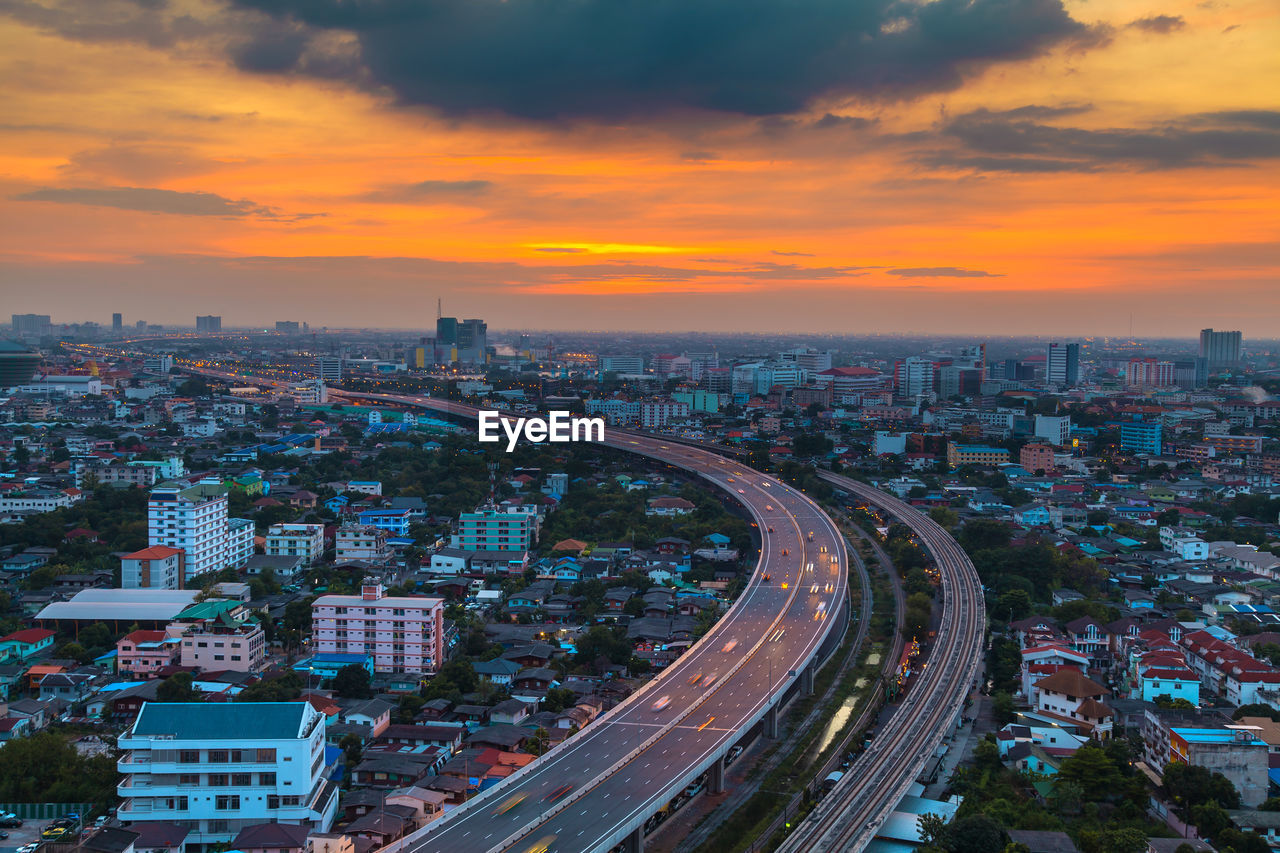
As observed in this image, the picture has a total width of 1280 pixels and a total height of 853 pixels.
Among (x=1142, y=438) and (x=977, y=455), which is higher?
(x=1142, y=438)

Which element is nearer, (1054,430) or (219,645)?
(219,645)

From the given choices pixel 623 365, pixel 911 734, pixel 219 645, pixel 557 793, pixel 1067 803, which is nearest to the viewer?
pixel 557 793

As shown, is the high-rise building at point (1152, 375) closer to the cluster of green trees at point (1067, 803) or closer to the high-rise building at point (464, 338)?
the high-rise building at point (464, 338)

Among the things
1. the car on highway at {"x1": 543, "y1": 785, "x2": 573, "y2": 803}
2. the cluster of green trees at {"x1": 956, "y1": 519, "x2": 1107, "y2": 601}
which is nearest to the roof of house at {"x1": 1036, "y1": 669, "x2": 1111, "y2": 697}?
the cluster of green trees at {"x1": 956, "y1": 519, "x2": 1107, "y2": 601}

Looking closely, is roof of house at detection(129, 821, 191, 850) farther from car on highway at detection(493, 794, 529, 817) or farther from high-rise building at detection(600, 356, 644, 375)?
high-rise building at detection(600, 356, 644, 375)

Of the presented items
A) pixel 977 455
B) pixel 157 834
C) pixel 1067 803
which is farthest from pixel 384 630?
pixel 977 455

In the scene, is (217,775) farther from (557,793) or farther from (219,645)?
(219,645)

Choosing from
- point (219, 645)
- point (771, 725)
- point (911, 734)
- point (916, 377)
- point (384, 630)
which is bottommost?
point (771, 725)
